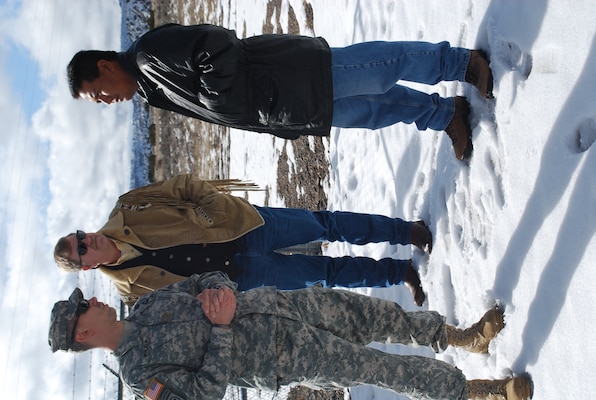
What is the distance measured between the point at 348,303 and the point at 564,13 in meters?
1.47

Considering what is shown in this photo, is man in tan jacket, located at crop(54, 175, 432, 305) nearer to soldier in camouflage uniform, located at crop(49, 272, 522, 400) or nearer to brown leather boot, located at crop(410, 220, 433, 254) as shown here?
brown leather boot, located at crop(410, 220, 433, 254)

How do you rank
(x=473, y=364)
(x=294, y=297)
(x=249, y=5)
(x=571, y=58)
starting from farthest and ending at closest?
(x=249, y=5), (x=473, y=364), (x=294, y=297), (x=571, y=58)

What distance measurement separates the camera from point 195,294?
2.41m

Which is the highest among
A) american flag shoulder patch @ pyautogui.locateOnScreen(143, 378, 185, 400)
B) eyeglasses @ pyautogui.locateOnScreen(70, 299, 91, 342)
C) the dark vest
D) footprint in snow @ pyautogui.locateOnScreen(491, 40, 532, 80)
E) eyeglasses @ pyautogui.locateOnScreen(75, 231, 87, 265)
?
footprint in snow @ pyautogui.locateOnScreen(491, 40, 532, 80)

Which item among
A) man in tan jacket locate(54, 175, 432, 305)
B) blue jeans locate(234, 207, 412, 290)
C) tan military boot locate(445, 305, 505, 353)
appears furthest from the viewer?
blue jeans locate(234, 207, 412, 290)

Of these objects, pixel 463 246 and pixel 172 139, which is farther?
pixel 172 139

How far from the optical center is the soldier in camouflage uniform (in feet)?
6.99

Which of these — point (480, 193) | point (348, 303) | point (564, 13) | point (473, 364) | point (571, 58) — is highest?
point (564, 13)

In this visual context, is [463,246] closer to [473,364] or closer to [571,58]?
[473,364]

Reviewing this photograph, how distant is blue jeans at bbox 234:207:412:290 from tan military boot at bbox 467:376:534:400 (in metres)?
1.01

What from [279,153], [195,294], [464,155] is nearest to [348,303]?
[195,294]

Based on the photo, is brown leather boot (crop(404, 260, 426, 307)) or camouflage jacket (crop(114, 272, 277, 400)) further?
brown leather boot (crop(404, 260, 426, 307))

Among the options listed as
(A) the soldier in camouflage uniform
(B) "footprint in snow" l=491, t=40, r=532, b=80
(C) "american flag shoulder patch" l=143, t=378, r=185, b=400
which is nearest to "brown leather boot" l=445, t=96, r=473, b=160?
(B) "footprint in snow" l=491, t=40, r=532, b=80

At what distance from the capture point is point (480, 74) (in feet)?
8.59
